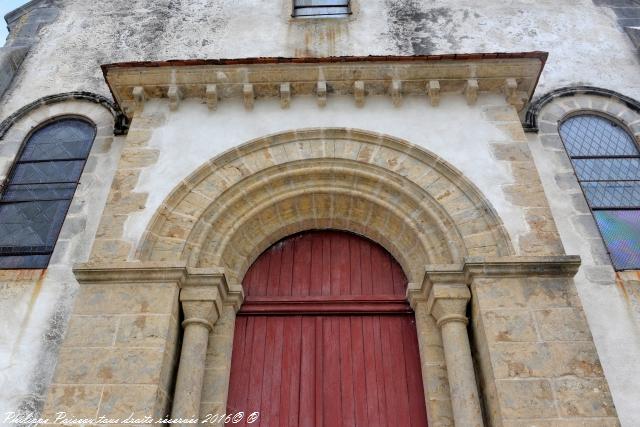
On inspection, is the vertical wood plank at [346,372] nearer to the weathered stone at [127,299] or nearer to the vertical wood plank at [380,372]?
the vertical wood plank at [380,372]

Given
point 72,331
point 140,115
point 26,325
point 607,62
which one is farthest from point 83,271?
point 607,62

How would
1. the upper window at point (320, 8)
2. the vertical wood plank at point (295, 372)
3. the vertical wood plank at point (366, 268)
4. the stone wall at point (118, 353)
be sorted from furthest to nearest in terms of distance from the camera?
1. the upper window at point (320, 8)
2. the vertical wood plank at point (366, 268)
3. the vertical wood plank at point (295, 372)
4. the stone wall at point (118, 353)

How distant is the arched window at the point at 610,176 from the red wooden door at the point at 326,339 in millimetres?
2072

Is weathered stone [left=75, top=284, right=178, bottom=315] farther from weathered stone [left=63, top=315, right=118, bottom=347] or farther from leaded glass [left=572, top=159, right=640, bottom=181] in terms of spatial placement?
leaded glass [left=572, top=159, right=640, bottom=181]

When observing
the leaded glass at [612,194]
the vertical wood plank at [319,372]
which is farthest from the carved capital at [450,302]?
the leaded glass at [612,194]

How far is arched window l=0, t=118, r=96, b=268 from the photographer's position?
4.83m

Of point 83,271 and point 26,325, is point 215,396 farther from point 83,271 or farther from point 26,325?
point 26,325

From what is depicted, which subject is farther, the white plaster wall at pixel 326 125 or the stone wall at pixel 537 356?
the white plaster wall at pixel 326 125

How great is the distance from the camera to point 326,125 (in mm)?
4934

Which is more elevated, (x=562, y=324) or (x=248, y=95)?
(x=248, y=95)

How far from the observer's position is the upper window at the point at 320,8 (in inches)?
274

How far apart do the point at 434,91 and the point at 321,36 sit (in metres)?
2.14

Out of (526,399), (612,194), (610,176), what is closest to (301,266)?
(526,399)

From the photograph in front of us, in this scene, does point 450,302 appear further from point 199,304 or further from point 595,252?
point 199,304
